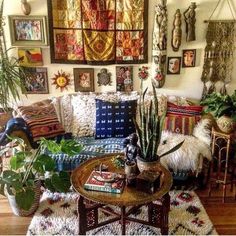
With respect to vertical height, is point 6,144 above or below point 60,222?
above

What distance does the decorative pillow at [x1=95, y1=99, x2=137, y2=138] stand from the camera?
3391 mm

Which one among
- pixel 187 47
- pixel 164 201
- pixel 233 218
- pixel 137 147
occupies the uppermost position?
pixel 187 47

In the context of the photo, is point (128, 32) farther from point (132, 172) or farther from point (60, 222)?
point (60, 222)

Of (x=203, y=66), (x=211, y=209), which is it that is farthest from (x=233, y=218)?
(x=203, y=66)

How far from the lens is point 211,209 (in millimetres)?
2953

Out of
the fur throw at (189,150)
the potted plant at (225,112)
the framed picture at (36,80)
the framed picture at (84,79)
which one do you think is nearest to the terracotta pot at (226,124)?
the potted plant at (225,112)

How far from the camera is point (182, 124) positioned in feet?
11.3

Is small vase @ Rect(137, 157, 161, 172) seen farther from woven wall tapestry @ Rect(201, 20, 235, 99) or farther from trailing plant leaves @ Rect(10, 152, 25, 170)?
woven wall tapestry @ Rect(201, 20, 235, 99)

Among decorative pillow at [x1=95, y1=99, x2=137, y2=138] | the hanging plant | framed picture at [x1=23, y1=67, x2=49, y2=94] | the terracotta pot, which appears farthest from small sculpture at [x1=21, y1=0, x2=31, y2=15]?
the terracotta pot

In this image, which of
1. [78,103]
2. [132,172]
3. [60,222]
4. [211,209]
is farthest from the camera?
[78,103]

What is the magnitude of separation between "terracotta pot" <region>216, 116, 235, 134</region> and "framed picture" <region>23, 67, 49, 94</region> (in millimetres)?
2103

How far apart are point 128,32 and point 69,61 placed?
0.79m

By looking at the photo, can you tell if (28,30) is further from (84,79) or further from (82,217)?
(82,217)

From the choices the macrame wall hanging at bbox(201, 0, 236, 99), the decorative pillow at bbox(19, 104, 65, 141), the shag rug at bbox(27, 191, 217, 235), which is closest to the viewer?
the shag rug at bbox(27, 191, 217, 235)
